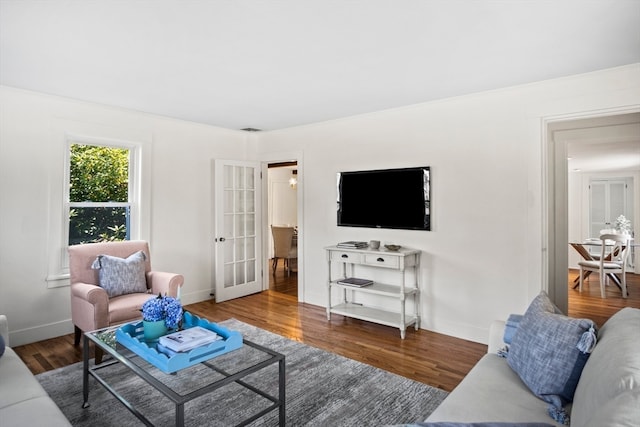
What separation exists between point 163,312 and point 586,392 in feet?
7.04

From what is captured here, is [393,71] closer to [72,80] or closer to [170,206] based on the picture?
[72,80]

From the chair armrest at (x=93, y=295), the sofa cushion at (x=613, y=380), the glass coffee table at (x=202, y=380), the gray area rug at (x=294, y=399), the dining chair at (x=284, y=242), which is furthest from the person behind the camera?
the dining chair at (x=284, y=242)

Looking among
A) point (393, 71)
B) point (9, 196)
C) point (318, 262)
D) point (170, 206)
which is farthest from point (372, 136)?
point (9, 196)

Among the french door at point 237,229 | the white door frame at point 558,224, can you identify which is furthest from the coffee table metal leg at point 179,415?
the white door frame at point 558,224

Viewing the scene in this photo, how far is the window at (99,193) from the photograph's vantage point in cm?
390

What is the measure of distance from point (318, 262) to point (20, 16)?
3.66m

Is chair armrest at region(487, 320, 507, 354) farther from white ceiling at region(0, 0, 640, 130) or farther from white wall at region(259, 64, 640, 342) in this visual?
white ceiling at region(0, 0, 640, 130)

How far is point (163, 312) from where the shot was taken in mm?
2264

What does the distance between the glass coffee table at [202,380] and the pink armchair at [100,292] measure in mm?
368

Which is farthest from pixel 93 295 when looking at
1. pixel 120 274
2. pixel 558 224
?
pixel 558 224

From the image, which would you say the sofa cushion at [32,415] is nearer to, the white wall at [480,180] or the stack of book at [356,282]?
the stack of book at [356,282]

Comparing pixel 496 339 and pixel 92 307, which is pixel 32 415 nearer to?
pixel 92 307

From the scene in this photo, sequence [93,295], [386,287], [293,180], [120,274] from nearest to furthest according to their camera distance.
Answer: [93,295]
[120,274]
[386,287]
[293,180]

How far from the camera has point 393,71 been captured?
2969 mm
